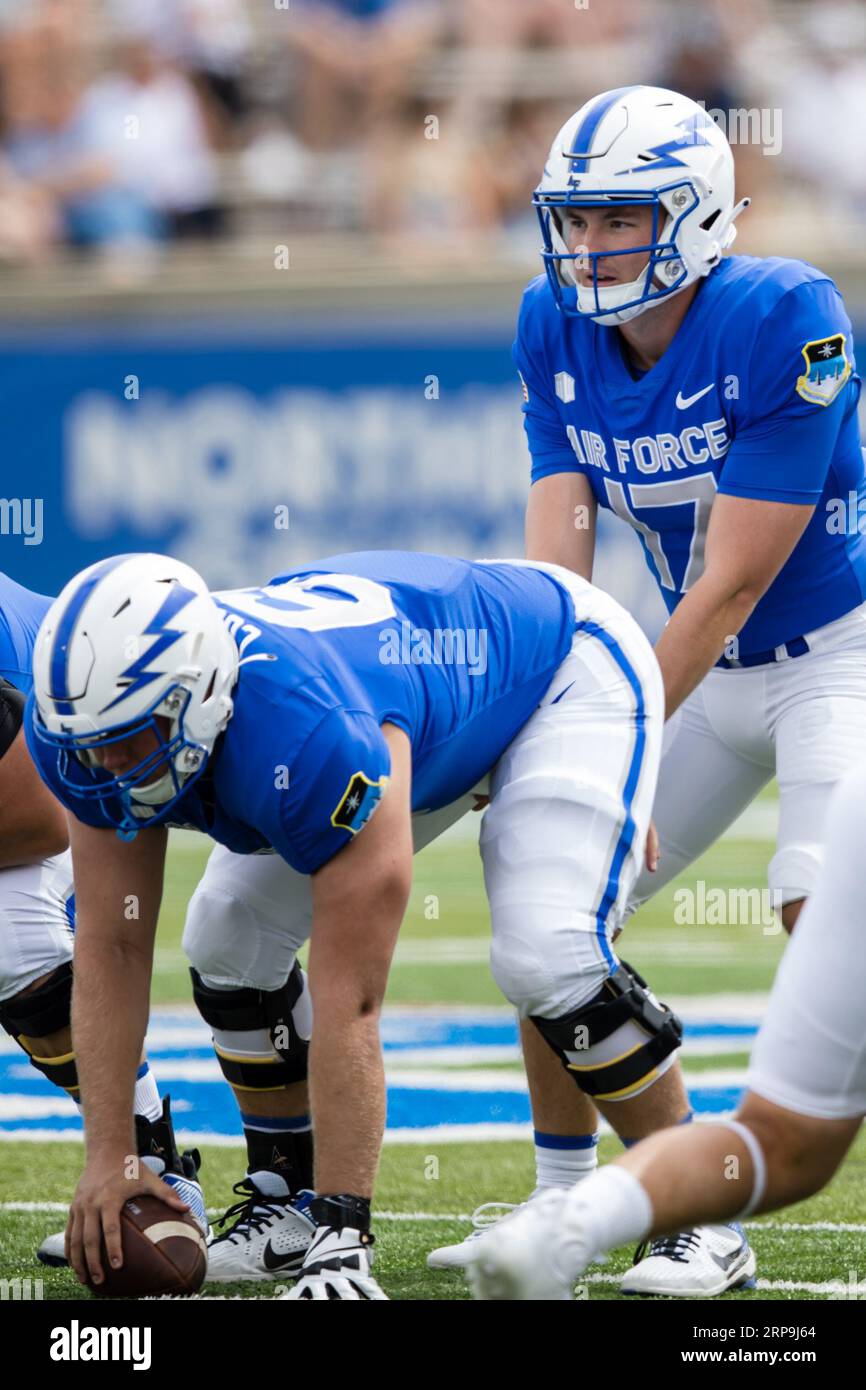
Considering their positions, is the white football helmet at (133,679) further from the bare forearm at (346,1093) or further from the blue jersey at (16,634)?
the blue jersey at (16,634)

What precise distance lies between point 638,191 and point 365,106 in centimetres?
897

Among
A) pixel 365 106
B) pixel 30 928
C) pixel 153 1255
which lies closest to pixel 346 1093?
pixel 153 1255

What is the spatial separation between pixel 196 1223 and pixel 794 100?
10.2m

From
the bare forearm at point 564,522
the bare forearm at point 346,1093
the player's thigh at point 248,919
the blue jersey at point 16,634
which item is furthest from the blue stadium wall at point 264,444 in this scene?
the bare forearm at point 346,1093

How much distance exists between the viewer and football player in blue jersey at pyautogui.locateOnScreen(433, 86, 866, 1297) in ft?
13.1

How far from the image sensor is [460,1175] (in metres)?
4.73

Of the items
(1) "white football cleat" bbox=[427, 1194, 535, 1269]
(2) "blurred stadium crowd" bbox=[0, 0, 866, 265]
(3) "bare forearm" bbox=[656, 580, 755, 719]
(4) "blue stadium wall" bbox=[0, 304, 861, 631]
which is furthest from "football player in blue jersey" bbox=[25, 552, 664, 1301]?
(2) "blurred stadium crowd" bbox=[0, 0, 866, 265]

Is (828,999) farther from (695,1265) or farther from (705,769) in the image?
(705,769)

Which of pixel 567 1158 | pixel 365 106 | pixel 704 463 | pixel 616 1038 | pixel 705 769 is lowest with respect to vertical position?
pixel 567 1158

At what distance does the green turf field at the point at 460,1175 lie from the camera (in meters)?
3.82

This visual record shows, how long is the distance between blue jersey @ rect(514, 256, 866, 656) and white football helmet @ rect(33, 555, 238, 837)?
126 centimetres

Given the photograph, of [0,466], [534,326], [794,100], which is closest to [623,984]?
[534,326]

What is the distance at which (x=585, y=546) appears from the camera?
4422 mm

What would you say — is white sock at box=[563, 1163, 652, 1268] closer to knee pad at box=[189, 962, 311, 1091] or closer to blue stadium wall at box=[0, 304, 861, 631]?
knee pad at box=[189, 962, 311, 1091]
